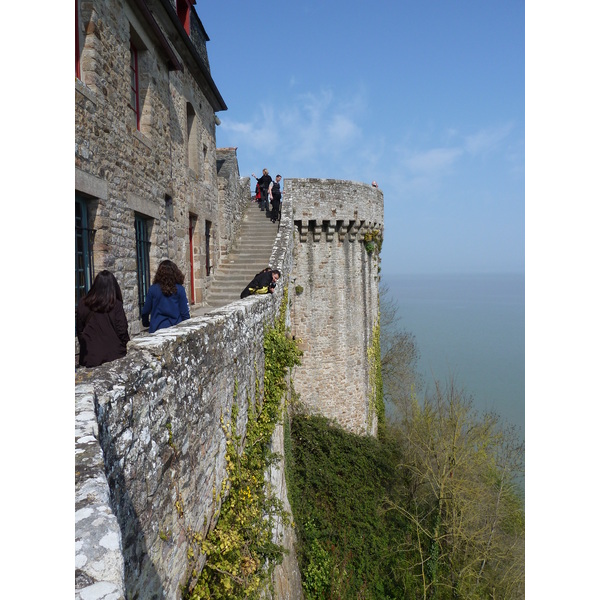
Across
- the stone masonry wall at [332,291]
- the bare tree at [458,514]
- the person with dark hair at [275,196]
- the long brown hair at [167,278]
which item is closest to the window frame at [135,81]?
the long brown hair at [167,278]

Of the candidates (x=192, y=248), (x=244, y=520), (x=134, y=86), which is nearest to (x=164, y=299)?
(x=244, y=520)

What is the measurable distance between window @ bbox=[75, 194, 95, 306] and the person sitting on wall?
9.65ft

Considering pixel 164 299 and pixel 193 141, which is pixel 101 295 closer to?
pixel 164 299

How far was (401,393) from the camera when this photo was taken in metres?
27.0

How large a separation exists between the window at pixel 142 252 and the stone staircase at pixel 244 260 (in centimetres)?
245

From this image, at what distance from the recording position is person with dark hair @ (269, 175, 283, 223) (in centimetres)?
1550

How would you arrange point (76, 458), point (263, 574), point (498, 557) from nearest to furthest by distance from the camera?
point (76, 458)
point (263, 574)
point (498, 557)

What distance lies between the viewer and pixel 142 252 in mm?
7562

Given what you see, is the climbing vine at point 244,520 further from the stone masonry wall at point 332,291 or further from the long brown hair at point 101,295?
the stone masonry wall at point 332,291

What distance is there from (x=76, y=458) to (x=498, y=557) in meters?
15.5

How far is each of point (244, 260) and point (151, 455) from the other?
11.0 metres

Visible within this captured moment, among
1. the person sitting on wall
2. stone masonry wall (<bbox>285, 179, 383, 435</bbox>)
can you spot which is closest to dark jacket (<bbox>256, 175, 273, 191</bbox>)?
stone masonry wall (<bbox>285, 179, 383, 435</bbox>)
